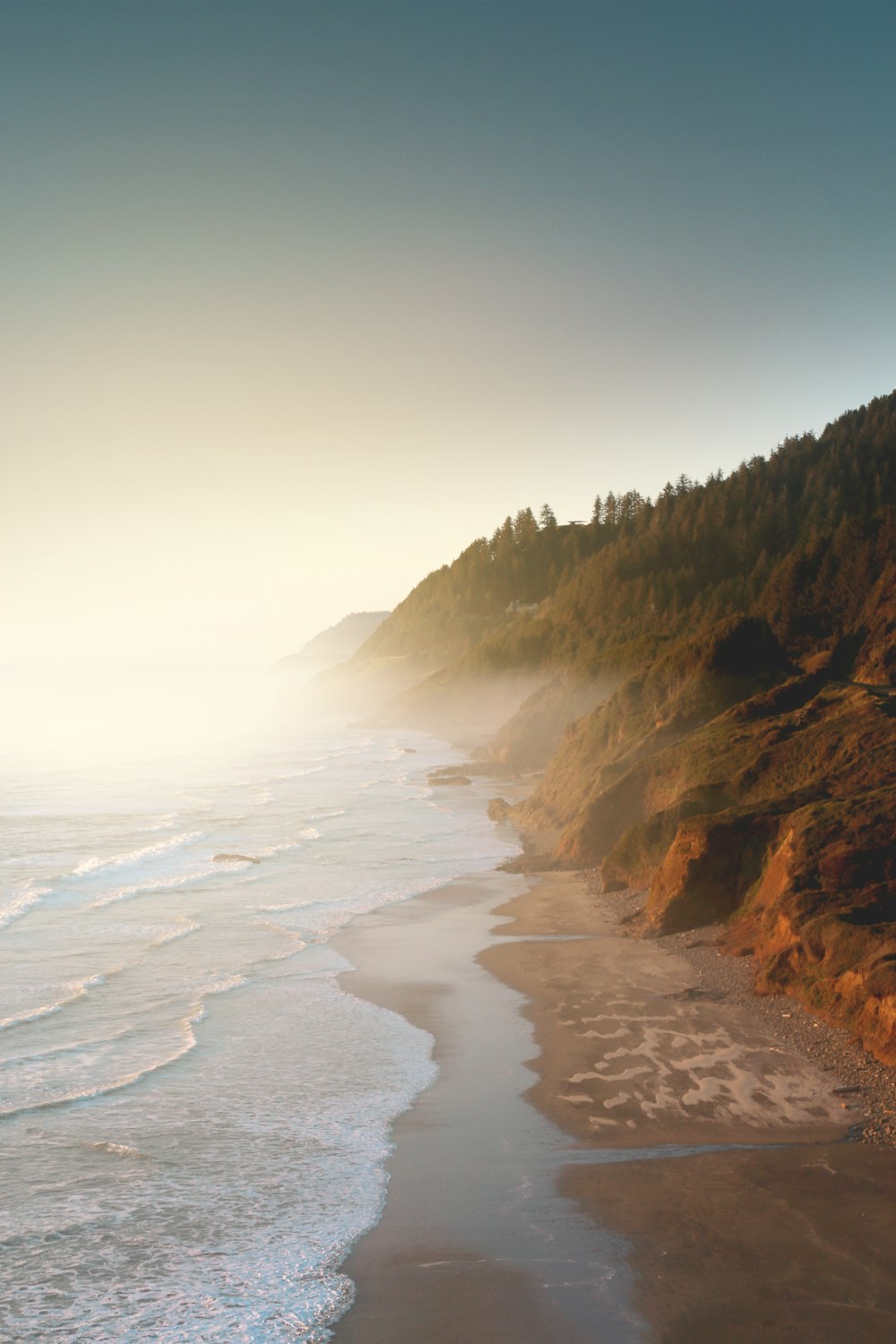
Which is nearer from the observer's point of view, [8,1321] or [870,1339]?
[870,1339]

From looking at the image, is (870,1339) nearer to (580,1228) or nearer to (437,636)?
(580,1228)

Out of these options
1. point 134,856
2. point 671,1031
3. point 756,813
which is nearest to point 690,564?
point 134,856

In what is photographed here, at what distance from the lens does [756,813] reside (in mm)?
18125

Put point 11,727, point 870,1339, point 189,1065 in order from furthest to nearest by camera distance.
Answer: point 11,727 → point 189,1065 → point 870,1339

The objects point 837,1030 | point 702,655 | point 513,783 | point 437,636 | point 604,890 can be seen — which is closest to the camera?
point 837,1030

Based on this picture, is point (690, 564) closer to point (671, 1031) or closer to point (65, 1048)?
point (671, 1031)

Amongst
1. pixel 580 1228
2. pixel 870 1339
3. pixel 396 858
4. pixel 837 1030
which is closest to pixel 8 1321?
pixel 580 1228

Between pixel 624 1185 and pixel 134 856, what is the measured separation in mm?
24542

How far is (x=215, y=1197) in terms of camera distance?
977cm

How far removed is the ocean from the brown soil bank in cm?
523

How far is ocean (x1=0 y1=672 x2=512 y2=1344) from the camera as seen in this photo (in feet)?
27.2

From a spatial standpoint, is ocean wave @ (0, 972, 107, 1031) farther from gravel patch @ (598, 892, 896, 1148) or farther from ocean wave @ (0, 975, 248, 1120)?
gravel patch @ (598, 892, 896, 1148)

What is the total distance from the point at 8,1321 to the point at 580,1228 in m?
4.98

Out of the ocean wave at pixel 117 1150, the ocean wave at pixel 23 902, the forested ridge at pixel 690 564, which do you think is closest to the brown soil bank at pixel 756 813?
the ocean wave at pixel 117 1150
